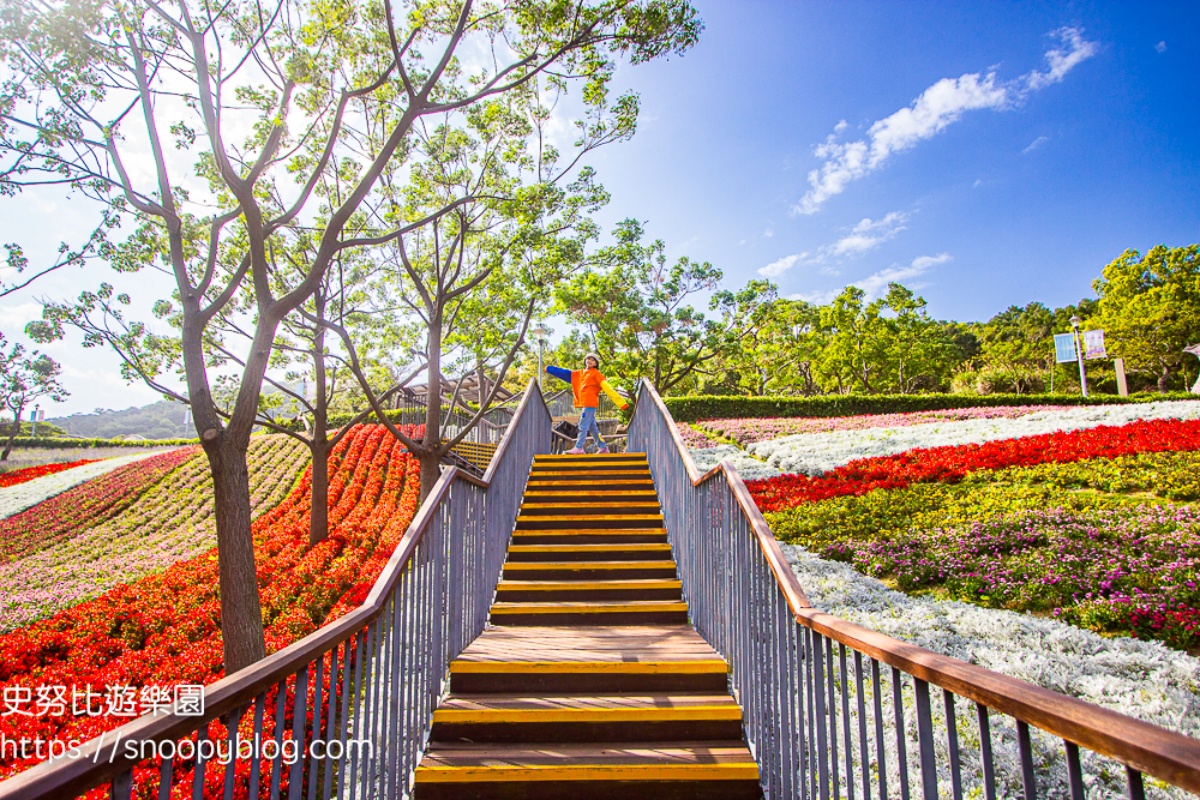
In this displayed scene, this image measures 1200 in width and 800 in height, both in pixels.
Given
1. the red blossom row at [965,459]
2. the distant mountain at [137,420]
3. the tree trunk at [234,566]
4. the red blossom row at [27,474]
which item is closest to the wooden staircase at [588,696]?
the tree trunk at [234,566]

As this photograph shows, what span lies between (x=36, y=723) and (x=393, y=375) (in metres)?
9.74

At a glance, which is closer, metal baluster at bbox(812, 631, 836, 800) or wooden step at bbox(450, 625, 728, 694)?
metal baluster at bbox(812, 631, 836, 800)

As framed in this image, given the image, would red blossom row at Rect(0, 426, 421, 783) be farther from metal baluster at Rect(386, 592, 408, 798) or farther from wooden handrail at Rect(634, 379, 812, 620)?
wooden handrail at Rect(634, 379, 812, 620)

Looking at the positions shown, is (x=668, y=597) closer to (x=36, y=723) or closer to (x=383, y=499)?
(x=36, y=723)

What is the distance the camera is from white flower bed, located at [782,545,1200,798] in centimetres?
273

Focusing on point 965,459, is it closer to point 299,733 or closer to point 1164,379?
point 299,733

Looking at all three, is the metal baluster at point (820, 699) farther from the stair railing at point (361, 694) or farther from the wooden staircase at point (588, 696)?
the stair railing at point (361, 694)

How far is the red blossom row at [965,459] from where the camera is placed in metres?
7.91

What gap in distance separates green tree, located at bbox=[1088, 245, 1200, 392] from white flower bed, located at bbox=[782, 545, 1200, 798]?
118 ft

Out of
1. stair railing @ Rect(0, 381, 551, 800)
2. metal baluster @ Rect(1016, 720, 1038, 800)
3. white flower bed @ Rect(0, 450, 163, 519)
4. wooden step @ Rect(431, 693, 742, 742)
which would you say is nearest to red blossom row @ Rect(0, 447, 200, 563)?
white flower bed @ Rect(0, 450, 163, 519)

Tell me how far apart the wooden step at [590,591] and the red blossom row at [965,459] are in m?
3.46

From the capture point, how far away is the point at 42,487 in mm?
18859

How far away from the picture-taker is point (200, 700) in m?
1.39

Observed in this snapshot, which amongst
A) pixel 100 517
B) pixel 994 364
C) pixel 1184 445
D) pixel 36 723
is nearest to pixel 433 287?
pixel 36 723
